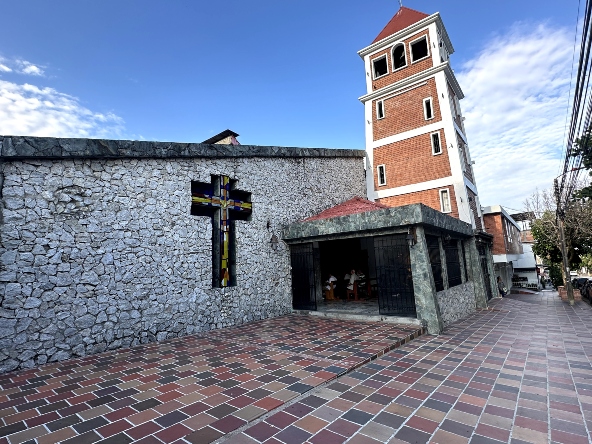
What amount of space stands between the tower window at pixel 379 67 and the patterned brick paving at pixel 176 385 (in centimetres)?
1381

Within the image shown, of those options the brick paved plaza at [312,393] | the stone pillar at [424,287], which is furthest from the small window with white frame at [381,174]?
the brick paved plaza at [312,393]

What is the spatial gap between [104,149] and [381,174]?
11629 millimetres

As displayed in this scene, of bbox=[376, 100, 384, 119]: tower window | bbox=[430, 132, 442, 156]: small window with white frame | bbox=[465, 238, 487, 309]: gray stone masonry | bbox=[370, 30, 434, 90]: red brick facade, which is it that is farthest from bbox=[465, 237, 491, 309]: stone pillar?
bbox=[370, 30, 434, 90]: red brick facade

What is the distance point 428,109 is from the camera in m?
13.8

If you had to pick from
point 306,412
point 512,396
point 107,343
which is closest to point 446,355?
point 512,396

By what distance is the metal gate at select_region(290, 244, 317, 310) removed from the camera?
32.0ft

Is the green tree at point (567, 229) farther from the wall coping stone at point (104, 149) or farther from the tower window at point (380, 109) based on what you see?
the wall coping stone at point (104, 149)

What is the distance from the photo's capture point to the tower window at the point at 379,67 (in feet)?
51.5

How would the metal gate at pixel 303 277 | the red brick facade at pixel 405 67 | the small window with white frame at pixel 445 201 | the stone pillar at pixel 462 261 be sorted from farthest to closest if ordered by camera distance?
the red brick facade at pixel 405 67, the small window with white frame at pixel 445 201, the stone pillar at pixel 462 261, the metal gate at pixel 303 277

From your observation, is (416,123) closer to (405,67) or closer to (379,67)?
(405,67)

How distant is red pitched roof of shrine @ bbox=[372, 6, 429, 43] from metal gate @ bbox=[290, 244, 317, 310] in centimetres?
1251

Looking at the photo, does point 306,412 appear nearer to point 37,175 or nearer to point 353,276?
point 37,175

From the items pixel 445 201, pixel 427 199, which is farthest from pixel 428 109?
pixel 445 201

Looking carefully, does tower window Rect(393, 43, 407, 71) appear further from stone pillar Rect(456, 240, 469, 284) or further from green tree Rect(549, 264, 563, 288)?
green tree Rect(549, 264, 563, 288)
